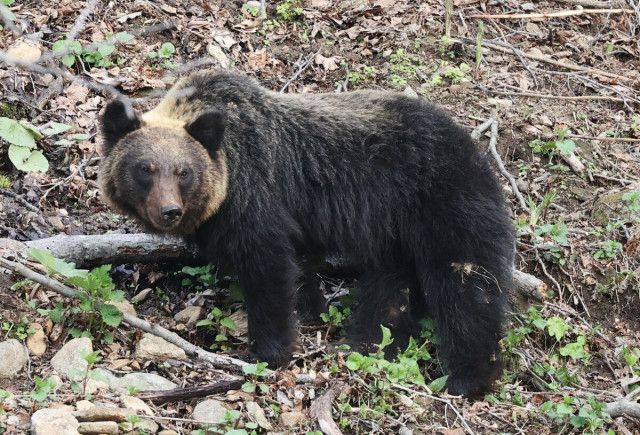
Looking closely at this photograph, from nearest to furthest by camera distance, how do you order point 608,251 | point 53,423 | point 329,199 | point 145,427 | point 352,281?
point 53,423
point 145,427
point 329,199
point 608,251
point 352,281

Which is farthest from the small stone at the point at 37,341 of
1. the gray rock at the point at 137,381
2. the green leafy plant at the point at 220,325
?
the green leafy plant at the point at 220,325

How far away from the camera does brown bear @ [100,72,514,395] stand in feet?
21.9

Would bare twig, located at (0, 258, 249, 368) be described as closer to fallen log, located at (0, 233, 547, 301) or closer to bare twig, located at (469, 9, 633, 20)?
fallen log, located at (0, 233, 547, 301)

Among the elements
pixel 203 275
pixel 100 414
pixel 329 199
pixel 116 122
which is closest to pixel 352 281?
pixel 329 199

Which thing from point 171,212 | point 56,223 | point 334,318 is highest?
point 171,212

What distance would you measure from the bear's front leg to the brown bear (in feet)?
0.04

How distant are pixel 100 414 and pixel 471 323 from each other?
335 centimetres

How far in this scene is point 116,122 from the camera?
6695 millimetres

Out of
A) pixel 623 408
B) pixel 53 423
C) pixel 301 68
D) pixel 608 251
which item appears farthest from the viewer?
pixel 301 68

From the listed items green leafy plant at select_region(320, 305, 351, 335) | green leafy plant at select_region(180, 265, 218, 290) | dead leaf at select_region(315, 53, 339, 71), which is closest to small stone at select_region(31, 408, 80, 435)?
green leafy plant at select_region(180, 265, 218, 290)

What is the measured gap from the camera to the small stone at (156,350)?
604 centimetres

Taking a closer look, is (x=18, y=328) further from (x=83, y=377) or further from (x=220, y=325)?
(x=220, y=325)

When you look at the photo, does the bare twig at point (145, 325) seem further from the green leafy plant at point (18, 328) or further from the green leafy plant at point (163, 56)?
the green leafy plant at point (163, 56)

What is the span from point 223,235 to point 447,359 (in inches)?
85.5
